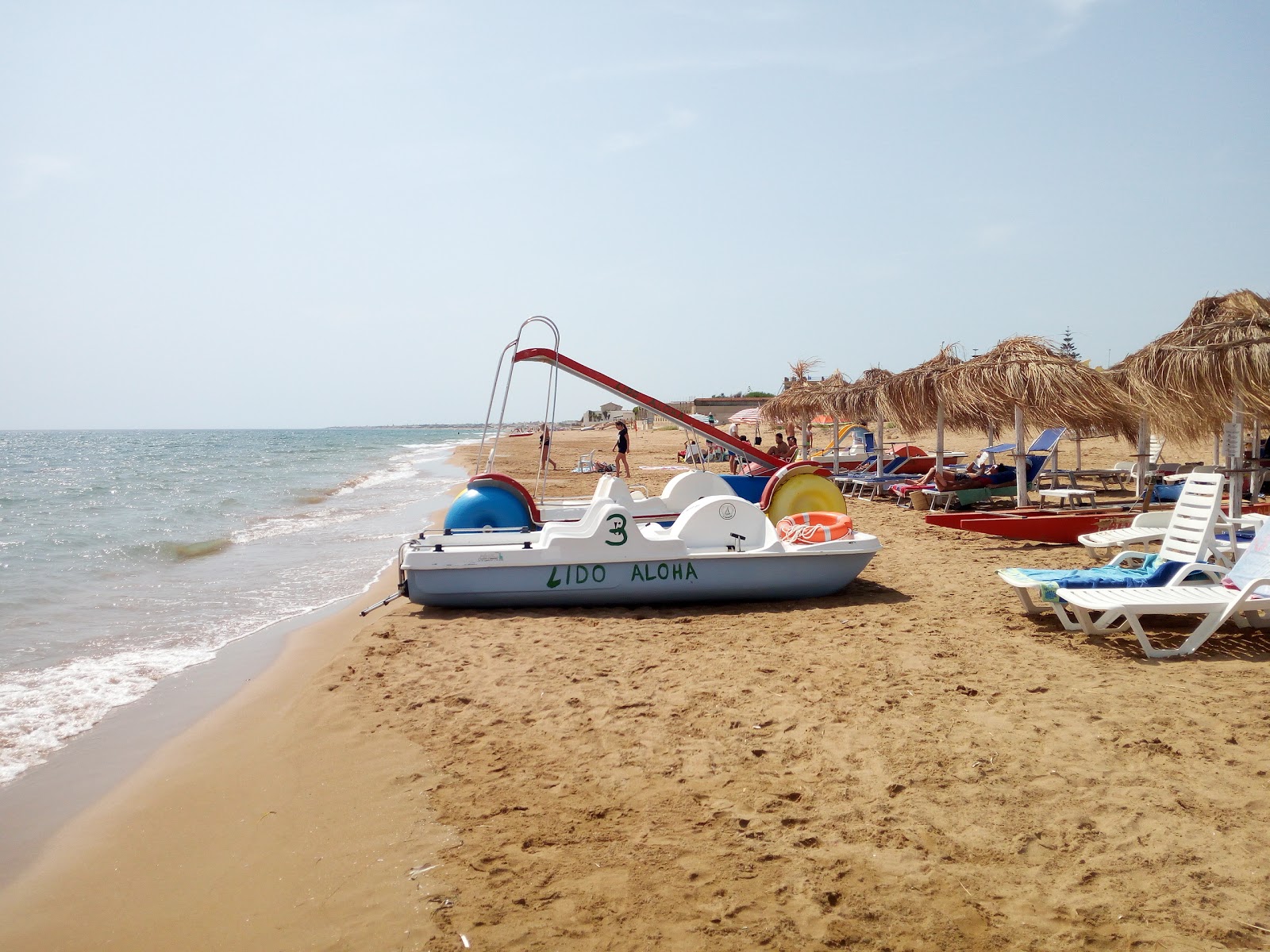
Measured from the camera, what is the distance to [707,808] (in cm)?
323

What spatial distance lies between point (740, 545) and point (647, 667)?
6.16 feet

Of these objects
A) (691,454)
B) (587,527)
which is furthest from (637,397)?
(691,454)

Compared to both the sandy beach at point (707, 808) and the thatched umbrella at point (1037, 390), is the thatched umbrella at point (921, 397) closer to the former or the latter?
the thatched umbrella at point (1037, 390)

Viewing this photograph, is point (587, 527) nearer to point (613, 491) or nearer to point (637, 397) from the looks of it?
point (613, 491)

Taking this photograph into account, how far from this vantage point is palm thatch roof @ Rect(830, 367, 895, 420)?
14969mm

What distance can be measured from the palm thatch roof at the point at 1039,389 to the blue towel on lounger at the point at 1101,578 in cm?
452

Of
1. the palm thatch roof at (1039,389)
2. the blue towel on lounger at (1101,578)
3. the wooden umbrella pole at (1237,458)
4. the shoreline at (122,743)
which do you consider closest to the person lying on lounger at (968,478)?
the palm thatch roof at (1039,389)

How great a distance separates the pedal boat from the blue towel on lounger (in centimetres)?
145

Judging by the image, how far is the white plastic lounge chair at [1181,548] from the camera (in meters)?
5.32

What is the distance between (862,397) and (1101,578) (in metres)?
10.00

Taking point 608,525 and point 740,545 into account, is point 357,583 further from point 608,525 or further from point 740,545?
point 740,545

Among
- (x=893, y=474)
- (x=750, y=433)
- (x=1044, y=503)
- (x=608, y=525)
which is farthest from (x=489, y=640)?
(x=750, y=433)

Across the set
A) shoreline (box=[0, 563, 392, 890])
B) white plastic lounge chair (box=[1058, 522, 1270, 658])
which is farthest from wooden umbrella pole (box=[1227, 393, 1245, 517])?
shoreline (box=[0, 563, 392, 890])

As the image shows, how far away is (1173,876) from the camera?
8.48ft
